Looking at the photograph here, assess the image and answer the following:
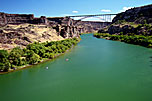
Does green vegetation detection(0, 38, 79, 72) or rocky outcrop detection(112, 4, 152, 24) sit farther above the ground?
rocky outcrop detection(112, 4, 152, 24)

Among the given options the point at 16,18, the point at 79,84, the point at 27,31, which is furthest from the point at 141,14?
the point at 79,84

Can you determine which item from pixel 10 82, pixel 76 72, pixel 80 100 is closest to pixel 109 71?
pixel 76 72

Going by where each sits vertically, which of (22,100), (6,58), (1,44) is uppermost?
(1,44)

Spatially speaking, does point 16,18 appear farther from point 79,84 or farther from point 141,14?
point 141,14

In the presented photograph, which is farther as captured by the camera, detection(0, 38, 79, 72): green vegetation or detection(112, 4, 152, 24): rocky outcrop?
detection(112, 4, 152, 24): rocky outcrop

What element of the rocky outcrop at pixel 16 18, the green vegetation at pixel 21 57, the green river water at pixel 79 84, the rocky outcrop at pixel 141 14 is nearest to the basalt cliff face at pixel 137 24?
the rocky outcrop at pixel 141 14

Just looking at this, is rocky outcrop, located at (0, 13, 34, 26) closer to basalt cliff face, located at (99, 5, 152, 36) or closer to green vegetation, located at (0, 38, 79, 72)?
green vegetation, located at (0, 38, 79, 72)

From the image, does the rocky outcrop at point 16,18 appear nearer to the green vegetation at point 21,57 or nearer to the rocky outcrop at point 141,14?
the green vegetation at point 21,57

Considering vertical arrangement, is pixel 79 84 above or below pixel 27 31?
below

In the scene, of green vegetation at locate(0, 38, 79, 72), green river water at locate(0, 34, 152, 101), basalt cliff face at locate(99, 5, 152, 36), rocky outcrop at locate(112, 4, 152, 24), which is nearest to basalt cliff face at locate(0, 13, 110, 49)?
green vegetation at locate(0, 38, 79, 72)

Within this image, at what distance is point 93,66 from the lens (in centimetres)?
1673

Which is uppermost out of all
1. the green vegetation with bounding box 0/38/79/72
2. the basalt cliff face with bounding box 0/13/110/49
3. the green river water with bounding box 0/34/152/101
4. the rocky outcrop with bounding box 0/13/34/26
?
the rocky outcrop with bounding box 0/13/34/26

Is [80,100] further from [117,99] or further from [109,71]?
[109,71]

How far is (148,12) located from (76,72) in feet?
185
